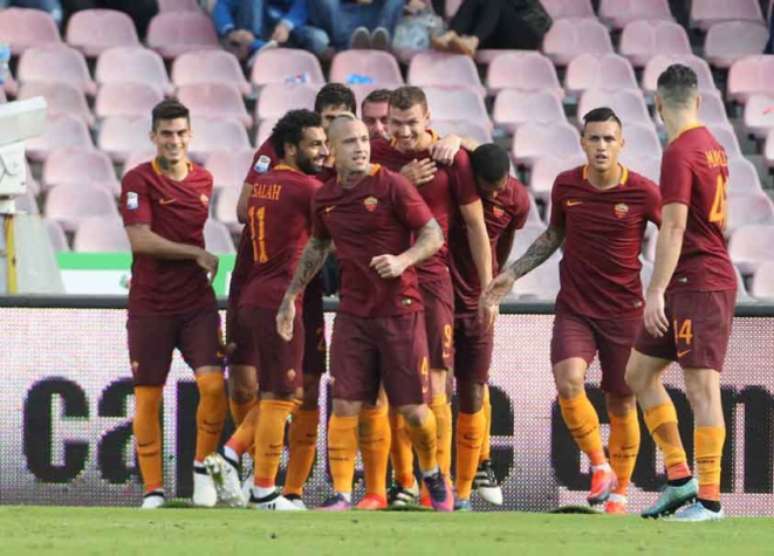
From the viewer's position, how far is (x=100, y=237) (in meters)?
15.6

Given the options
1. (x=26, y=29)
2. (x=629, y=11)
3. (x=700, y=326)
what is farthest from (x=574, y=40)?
(x=700, y=326)

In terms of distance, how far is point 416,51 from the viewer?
60.0 feet

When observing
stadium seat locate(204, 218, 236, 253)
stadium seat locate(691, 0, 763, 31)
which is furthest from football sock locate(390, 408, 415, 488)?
stadium seat locate(691, 0, 763, 31)

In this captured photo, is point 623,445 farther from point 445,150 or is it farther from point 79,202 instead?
point 79,202

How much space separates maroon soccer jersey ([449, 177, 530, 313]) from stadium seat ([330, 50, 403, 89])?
232 inches

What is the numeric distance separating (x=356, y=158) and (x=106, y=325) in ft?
7.98

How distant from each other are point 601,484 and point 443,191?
67.8 inches

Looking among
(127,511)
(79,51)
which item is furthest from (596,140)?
(79,51)

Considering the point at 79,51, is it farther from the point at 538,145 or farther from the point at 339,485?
the point at 339,485

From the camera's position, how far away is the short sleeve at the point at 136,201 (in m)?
11.5

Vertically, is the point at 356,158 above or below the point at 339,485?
above

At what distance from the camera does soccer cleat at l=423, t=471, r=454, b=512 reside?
36.2ft

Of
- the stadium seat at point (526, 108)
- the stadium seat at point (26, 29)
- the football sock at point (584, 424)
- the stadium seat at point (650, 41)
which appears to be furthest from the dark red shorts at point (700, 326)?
the stadium seat at point (650, 41)

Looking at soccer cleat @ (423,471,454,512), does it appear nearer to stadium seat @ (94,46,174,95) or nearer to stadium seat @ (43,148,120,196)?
stadium seat @ (43,148,120,196)
